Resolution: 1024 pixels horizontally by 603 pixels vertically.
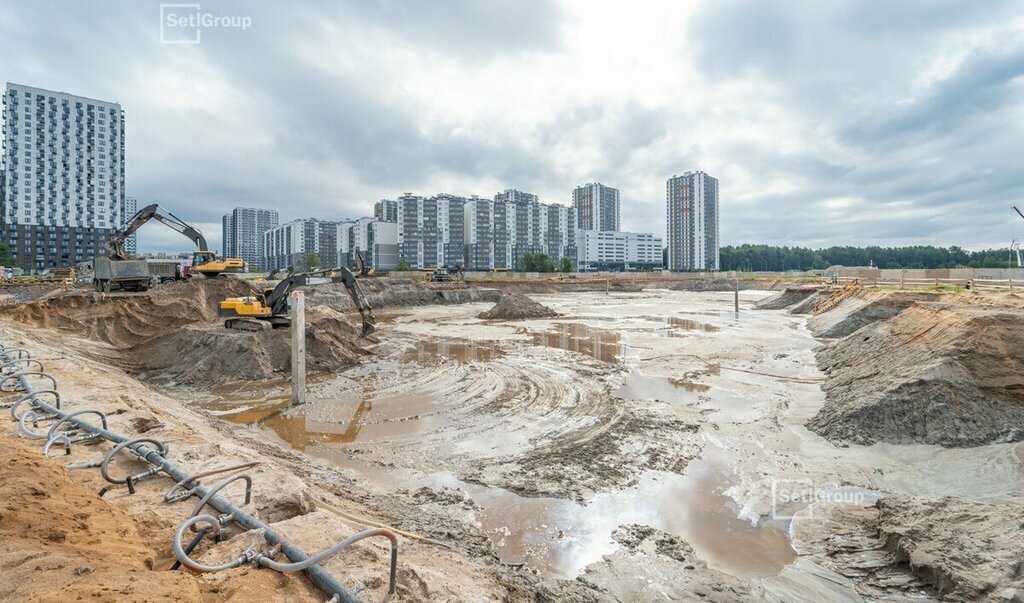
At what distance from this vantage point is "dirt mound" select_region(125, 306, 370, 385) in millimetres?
14055

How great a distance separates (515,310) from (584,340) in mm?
11249

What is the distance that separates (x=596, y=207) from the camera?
549 ft

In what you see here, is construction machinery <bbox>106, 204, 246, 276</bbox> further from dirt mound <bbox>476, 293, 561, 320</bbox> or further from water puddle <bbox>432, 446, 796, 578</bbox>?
water puddle <bbox>432, 446, 796, 578</bbox>

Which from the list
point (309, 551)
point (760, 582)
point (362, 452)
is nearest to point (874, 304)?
point (760, 582)

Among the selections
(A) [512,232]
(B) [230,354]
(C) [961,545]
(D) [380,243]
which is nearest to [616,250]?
(A) [512,232]

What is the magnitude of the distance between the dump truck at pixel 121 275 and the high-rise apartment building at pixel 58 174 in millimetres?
90122

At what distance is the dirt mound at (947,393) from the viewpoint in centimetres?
784

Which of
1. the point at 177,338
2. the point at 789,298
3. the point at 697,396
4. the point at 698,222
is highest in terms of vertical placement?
the point at 698,222

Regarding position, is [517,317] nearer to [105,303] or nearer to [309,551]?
[105,303]

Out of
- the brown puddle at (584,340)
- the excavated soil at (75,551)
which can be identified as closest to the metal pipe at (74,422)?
the excavated soil at (75,551)

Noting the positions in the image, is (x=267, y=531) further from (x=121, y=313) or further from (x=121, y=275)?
(x=121, y=275)

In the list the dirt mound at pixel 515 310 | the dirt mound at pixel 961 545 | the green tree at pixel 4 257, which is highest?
the green tree at pixel 4 257

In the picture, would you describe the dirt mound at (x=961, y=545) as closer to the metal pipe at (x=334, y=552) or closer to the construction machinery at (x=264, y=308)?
the metal pipe at (x=334, y=552)

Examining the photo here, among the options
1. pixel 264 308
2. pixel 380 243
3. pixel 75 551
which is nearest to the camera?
pixel 75 551
